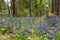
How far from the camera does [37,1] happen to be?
1320 inches

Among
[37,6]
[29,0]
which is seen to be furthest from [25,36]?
[37,6]

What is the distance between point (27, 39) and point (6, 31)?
1.61 metres

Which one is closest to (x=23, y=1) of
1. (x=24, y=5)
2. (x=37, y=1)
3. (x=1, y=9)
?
(x=24, y=5)

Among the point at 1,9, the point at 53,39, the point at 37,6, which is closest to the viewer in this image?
the point at 53,39

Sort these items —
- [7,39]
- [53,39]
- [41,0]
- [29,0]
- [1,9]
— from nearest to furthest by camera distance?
1. [53,39]
2. [7,39]
3. [1,9]
4. [29,0]
5. [41,0]

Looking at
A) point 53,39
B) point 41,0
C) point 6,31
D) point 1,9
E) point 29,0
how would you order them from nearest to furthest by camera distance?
point 53,39 < point 6,31 < point 1,9 < point 29,0 < point 41,0

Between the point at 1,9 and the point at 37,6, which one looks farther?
the point at 37,6

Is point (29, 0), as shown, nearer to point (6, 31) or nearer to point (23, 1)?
point (23, 1)

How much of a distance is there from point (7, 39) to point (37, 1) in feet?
99.5

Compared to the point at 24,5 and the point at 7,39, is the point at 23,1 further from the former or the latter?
the point at 7,39

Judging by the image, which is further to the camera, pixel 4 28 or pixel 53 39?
pixel 4 28

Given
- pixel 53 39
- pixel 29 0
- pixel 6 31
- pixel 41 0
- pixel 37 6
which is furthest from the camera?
pixel 37 6

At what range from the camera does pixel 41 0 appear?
33.4 meters

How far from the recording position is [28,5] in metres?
32.6
